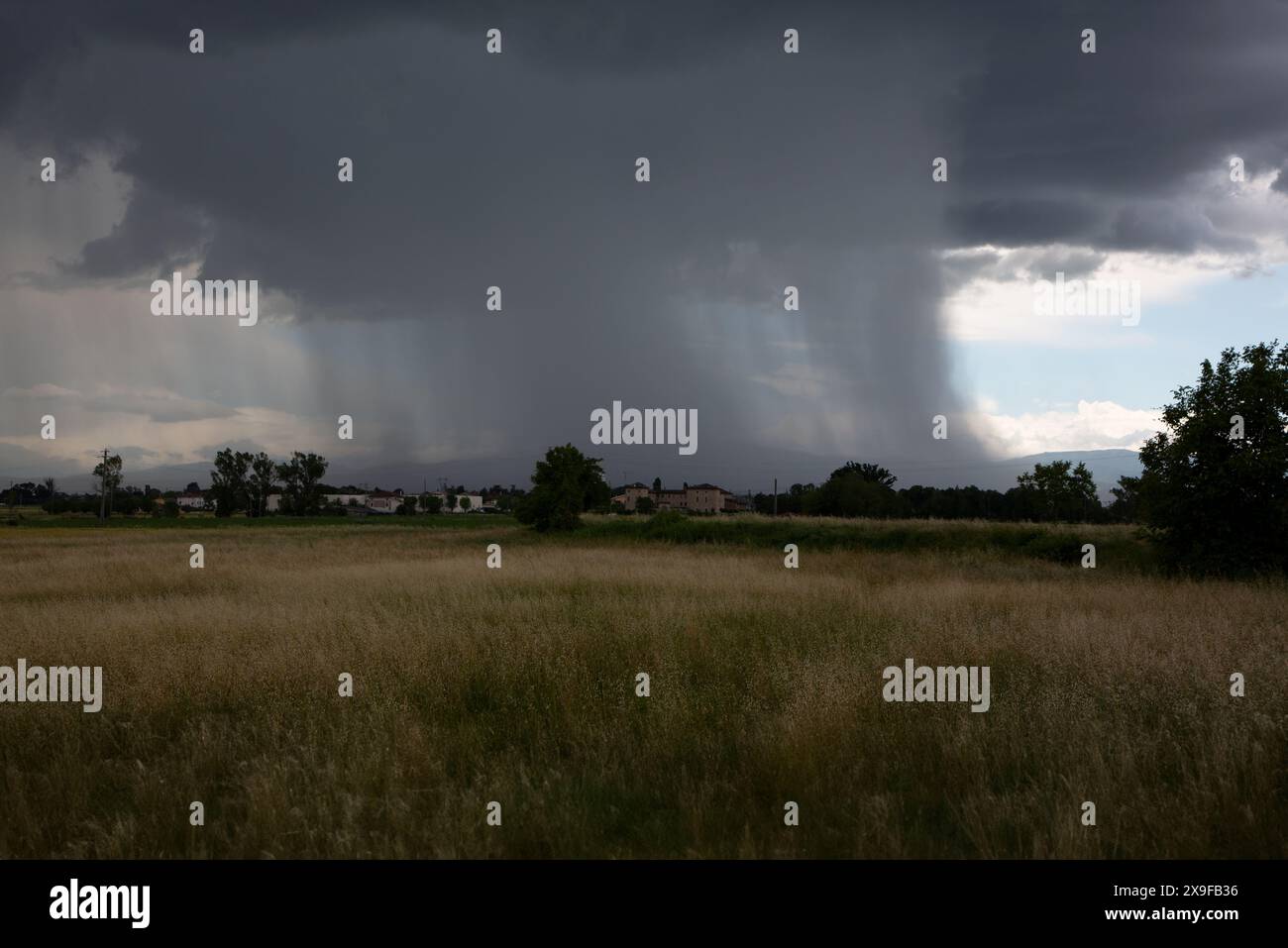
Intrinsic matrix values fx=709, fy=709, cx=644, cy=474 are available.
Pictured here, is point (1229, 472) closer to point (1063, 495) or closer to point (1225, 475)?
point (1225, 475)

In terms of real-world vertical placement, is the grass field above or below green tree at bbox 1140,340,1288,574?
below

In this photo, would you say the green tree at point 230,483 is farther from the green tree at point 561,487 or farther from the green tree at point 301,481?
the green tree at point 561,487

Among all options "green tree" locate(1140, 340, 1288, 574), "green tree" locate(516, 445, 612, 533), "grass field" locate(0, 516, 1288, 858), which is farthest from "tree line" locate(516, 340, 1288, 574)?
"green tree" locate(516, 445, 612, 533)

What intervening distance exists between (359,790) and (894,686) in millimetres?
5602

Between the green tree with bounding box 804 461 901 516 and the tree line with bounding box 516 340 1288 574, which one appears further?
the green tree with bounding box 804 461 901 516

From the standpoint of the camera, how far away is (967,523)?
35.2 metres

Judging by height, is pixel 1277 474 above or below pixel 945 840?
above

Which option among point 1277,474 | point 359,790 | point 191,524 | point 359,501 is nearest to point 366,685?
point 359,790

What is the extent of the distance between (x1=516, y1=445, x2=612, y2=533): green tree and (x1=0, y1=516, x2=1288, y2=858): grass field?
3813 cm

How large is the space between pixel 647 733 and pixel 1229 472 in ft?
70.0

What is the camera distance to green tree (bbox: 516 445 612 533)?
52.6 m

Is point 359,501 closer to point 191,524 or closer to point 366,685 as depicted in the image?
point 191,524

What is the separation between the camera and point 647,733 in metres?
6.78

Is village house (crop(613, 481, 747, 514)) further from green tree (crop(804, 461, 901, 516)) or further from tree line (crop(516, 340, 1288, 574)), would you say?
tree line (crop(516, 340, 1288, 574))
